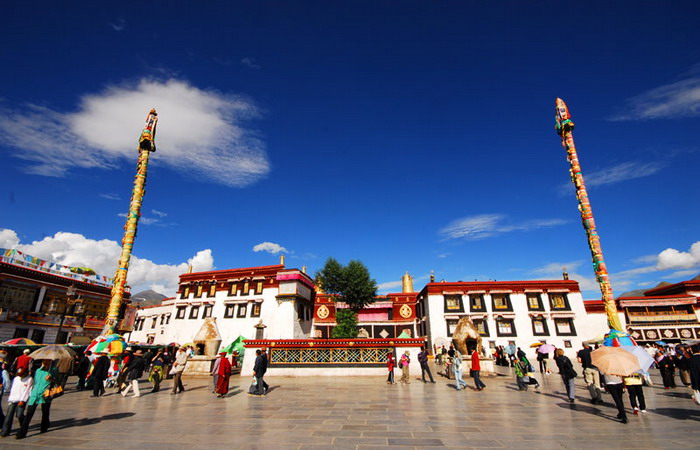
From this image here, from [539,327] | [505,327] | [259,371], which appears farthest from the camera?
[505,327]

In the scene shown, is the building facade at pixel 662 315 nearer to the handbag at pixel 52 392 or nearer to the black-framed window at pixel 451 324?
the black-framed window at pixel 451 324

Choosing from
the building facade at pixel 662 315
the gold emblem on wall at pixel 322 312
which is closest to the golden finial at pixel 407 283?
the gold emblem on wall at pixel 322 312

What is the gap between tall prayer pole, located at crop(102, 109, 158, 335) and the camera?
25953mm

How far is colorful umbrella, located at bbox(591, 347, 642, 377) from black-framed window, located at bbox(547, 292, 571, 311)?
30.3 metres

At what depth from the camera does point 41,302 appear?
32.8 meters

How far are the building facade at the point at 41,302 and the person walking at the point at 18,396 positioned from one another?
25.3 metres

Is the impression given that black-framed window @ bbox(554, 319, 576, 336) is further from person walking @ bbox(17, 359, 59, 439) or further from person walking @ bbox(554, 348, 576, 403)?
person walking @ bbox(17, 359, 59, 439)

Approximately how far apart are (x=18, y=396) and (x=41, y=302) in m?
36.2

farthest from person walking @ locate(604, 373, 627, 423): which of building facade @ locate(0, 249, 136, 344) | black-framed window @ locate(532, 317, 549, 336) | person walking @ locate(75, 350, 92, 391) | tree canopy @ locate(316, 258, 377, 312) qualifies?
building facade @ locate(0, 249, 136, 344)

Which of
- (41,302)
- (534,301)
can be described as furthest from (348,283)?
(41,302)

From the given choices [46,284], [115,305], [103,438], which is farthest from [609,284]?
[46,284]

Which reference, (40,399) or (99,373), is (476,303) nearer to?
(99,373)

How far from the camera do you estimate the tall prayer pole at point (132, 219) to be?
26.0 m

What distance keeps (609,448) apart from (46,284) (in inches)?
1814
